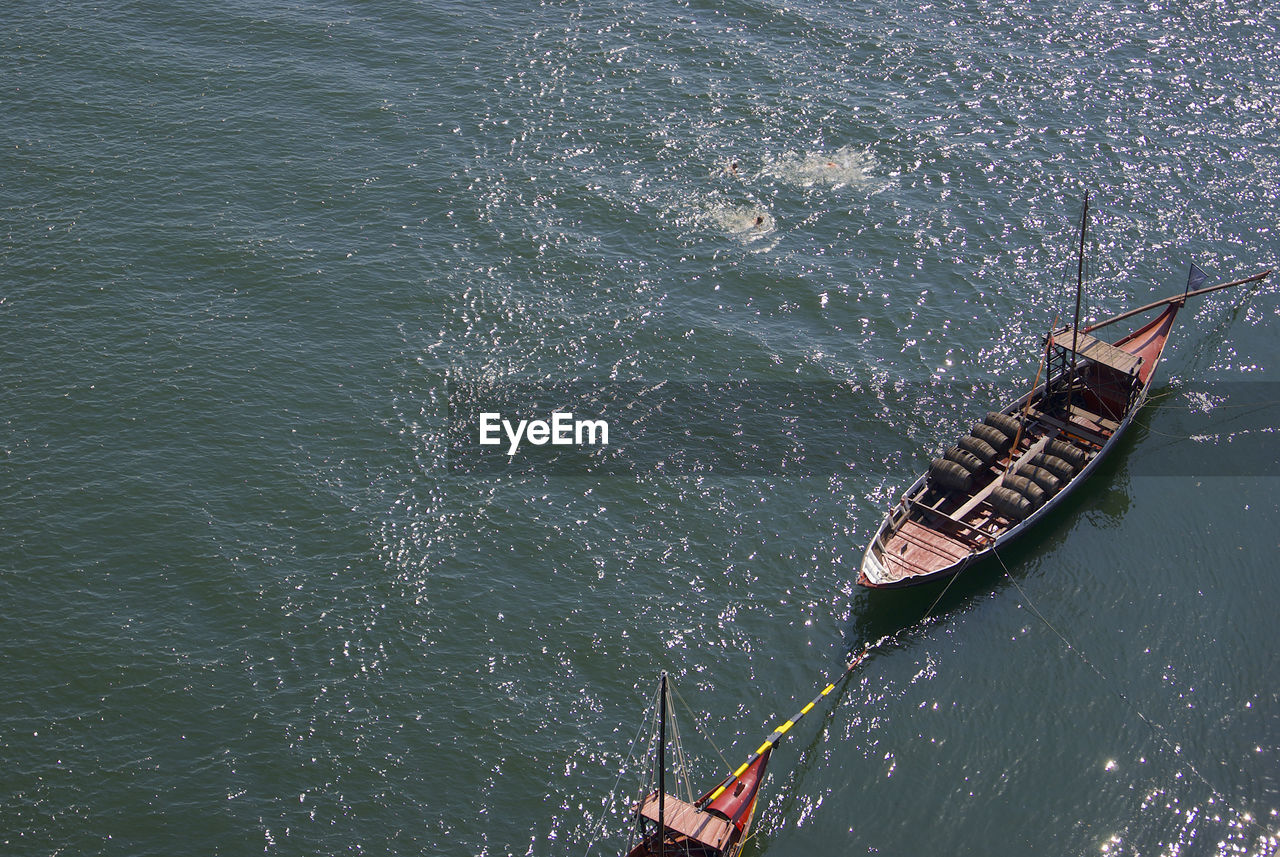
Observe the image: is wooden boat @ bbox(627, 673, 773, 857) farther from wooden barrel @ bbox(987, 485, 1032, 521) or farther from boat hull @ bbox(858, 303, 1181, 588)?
wooden barrel @ bbox(987, 485, 1032, 521)

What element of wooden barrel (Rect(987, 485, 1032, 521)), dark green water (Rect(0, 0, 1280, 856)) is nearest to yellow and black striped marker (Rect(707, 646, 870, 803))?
dark green water (Rect(0, 0, 1280, 856))

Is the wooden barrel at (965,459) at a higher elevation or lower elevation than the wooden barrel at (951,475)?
higher

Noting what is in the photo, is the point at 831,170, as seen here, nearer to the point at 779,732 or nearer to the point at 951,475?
the point at 951,475

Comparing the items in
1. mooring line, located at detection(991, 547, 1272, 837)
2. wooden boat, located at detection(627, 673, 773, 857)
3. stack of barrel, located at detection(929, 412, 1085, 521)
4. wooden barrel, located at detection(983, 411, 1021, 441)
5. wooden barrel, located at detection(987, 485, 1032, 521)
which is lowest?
wooden boat, located at detection(627, 673, 773, 857)

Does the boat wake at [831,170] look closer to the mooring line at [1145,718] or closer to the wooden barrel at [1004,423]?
the wooden barrel at [1004,423]

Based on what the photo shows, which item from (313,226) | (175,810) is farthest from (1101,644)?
(313,226)

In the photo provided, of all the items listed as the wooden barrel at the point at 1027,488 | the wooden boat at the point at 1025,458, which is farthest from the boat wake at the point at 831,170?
the wooden barrel at the point at 1027,488
